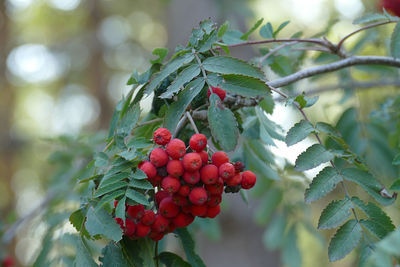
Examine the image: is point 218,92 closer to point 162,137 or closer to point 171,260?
point 162,137

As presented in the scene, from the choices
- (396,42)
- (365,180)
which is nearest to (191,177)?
(365,180)

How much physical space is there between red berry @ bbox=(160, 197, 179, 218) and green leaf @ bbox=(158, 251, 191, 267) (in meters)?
0.26

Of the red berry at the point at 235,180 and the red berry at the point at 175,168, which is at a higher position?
the red berry at the point at 175,168

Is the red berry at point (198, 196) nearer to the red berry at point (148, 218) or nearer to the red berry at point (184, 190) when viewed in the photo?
the red berry at point (184, 190)

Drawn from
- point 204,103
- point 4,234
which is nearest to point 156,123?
point 204,103

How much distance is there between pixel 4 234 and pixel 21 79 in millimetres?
6017

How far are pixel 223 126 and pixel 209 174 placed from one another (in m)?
0.14

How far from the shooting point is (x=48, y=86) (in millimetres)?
8500

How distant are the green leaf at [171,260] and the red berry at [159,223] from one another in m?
0.22

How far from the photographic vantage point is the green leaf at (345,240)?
1019 millimetres

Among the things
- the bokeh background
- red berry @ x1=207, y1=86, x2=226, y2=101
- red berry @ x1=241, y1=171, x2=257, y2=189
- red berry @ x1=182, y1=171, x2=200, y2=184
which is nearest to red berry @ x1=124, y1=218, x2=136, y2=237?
red berry @ x1=182, y1=171, x2=200, y2=184

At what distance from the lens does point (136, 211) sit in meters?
1.08

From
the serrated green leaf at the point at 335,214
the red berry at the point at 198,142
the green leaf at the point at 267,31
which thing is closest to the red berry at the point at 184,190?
the red berry at the point at 198,142

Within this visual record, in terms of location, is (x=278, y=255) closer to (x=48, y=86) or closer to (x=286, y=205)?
(x=286, y=205)
